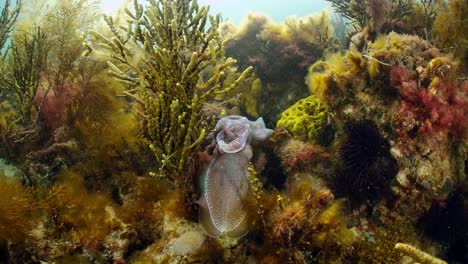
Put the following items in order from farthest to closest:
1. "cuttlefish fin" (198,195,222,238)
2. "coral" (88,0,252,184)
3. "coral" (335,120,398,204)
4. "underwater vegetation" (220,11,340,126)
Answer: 1. "underwater vegetation" (220,11,340,126)
2. "coral" (335,120,398,204)
3. "cuttlefish fin" (198,195,222,238)
4. "coral" (88,0,252,184)

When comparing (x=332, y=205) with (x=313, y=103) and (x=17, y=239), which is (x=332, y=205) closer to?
(x=313, y=103)

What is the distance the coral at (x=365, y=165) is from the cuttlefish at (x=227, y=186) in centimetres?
126

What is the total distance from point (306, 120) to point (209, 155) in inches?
85.3

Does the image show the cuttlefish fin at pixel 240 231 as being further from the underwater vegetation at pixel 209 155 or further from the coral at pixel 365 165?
the coral at pixel 365 165

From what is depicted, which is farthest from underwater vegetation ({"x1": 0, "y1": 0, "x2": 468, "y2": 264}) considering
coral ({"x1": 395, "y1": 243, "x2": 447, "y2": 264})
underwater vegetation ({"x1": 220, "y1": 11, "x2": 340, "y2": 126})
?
underwater vegetation ({"x1": 220, "y1": 11, "x2": 340, "y2": 126})

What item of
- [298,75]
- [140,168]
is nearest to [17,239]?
[140,168]

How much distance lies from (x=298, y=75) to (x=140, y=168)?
4600 millimetres

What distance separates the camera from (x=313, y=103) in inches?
220

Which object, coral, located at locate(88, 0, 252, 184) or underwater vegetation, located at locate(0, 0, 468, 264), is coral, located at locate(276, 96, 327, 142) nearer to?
underwater vegetation, located at locate(0, 0, 468, 264)

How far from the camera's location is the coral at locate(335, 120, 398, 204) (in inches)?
154

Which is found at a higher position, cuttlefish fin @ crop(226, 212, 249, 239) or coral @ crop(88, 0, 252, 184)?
coral @ crop(88, 0, 252, 184)

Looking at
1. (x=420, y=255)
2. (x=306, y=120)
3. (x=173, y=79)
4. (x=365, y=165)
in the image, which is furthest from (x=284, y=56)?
(x=420, y=255)

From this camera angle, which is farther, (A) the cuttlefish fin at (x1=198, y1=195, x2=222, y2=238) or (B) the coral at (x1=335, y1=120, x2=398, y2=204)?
(B) the coral at (x1=335, y1=120, x2=398, y2=204)

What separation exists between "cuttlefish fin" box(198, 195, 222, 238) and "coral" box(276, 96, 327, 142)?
6.97ft
